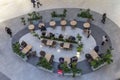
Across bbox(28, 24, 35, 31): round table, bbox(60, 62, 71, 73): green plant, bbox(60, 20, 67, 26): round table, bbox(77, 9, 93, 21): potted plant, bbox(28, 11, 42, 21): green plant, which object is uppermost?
bbox(77, 9, 93, 21): potted plant

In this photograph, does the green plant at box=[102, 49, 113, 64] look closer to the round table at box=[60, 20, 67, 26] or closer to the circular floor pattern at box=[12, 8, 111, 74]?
the circular floor pattern at box=[12, 8, 111, 74]

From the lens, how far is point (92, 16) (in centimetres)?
2659

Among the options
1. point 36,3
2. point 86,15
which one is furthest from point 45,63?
point 36,3

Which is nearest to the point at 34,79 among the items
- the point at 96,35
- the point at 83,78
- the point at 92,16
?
the point at 83,78

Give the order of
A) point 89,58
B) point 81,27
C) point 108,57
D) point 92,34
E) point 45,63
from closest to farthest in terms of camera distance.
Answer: point 108,57
point 45,63
point 89,58
point 92,34
point 81,27

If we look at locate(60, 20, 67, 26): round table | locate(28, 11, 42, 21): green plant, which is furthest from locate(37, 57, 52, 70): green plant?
locate(28, 11, 42, 21): green plant

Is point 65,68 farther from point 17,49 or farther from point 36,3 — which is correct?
point 36,3

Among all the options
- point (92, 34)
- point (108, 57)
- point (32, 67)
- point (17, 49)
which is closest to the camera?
point (108, 57)

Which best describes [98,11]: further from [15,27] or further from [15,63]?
[15,63]

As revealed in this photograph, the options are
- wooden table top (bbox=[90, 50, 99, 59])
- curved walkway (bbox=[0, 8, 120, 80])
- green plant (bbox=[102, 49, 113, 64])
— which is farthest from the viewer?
A: wooden table top (bbox=[90, 50, 99, 59])

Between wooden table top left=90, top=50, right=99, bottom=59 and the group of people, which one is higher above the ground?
the group of people

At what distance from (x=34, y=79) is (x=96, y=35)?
859 centimetres

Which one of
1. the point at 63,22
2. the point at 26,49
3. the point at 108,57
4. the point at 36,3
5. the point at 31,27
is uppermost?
the point at 36,3

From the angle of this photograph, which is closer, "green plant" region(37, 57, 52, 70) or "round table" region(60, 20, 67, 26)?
"green plant" region(37, 57, 52, 70)
